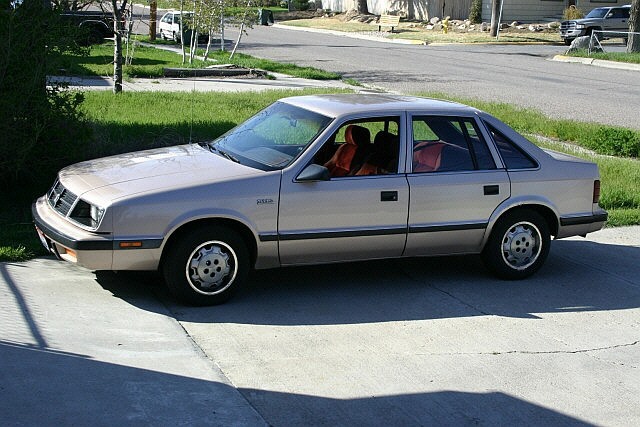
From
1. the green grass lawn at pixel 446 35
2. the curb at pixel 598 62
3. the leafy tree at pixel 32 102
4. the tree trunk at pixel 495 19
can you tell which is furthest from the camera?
the tree trunk at pixel 495 19

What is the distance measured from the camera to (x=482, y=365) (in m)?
6.16

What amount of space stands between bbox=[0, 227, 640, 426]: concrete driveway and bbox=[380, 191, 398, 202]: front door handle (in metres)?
0.76

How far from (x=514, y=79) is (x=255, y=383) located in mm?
22644

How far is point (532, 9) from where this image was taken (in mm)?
56531

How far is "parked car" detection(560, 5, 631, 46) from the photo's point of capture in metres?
45.2

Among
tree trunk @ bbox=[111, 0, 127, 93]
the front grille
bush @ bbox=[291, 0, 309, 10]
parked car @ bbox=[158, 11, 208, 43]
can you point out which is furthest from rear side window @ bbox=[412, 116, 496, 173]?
bush @ bbox=[291, 0, 309, 10]

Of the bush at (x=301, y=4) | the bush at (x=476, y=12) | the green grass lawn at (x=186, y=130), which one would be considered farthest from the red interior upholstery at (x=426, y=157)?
the bush at (x=301, y=4)

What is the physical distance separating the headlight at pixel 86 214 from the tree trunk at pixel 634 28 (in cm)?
3381

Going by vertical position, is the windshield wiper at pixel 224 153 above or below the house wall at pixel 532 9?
below

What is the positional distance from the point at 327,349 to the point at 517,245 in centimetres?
242

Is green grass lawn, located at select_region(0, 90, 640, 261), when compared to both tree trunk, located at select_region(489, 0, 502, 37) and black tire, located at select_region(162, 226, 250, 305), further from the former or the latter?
tree trunk, located at select_region(489, 0, 502, 37)

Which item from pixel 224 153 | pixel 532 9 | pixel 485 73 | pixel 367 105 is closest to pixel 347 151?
pixel 367 105

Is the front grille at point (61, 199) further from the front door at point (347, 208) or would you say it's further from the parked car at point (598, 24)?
the parked car at point (598, 24)

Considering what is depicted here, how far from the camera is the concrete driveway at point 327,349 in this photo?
17.4 ft
